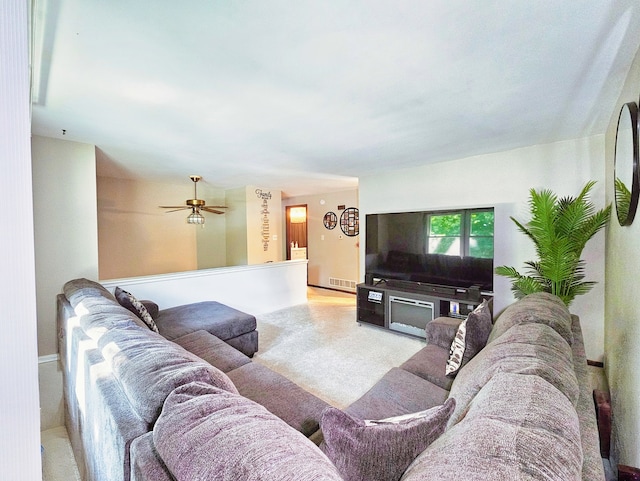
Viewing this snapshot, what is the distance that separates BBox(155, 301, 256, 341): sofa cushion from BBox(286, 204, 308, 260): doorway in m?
3.94

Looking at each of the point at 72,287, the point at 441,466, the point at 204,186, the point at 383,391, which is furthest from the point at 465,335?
the point at 204,186

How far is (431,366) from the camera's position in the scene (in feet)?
6.43

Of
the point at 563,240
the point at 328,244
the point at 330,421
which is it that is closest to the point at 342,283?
the point at 328,244

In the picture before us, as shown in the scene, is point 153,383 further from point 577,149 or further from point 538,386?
point 577,149

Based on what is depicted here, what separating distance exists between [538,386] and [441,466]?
480 mm

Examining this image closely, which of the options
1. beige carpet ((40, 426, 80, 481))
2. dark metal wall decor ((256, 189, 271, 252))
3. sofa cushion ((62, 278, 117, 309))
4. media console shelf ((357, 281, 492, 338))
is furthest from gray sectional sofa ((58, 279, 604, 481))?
dark metal wall decor ((256, 189, 271, 252))

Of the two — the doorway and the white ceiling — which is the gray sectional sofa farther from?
the doorway

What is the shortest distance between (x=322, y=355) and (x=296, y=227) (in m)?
4.69

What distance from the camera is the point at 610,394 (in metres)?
2.19

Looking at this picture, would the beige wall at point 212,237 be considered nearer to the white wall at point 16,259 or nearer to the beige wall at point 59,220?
the beige wall at point 59,220

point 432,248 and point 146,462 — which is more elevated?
point 432,248

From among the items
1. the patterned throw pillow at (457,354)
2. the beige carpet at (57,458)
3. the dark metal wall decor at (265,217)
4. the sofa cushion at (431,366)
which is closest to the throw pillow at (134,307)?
the beige carpet at (57,458)

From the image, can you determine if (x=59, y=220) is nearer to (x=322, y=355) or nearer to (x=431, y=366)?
(x=322, y=355)

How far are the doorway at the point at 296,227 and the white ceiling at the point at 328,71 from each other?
420cm
